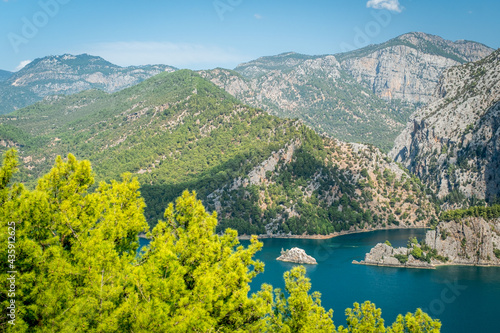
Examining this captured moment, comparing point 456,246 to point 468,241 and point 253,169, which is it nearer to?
point 468,241

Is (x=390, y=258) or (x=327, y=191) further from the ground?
(x=327, y=191)

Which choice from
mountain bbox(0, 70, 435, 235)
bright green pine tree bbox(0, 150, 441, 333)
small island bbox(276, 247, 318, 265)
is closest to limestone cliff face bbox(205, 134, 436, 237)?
mountain bbox(0, 70, 435, 235)

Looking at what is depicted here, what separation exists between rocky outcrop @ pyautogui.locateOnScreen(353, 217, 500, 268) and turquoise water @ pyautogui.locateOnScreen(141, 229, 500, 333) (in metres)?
3.05

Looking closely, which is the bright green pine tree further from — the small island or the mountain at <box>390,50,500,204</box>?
the mountain at <box>390,50,500,204</box>

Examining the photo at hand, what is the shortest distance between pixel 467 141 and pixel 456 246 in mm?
87182

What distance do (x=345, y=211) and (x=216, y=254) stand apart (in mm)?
131243

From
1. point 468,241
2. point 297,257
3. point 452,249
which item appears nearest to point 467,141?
point 468,241

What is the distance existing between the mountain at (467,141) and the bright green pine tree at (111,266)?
155m

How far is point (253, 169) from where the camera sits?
14788cm

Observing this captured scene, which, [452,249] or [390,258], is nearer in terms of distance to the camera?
[390,258]

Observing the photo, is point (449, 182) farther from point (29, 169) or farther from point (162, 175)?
point (29, 169)

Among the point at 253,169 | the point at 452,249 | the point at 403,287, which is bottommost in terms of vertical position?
the point at 403,287

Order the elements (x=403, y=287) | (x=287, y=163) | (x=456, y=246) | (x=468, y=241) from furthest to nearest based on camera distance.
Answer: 1. (x=287, y=163)
2. (x=456, y=246)
3. (x=468, y=241)
4. (x=403, y=287)

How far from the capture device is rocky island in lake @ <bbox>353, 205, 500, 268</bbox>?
96.0 m
